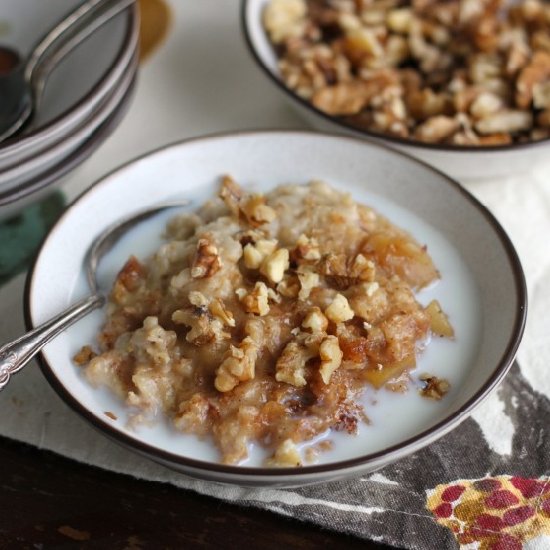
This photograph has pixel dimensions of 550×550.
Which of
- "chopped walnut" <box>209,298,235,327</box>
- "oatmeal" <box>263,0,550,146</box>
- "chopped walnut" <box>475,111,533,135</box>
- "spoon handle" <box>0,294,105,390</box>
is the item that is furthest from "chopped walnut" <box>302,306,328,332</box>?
"chopped walnut" <box>475,111,533,135</box>

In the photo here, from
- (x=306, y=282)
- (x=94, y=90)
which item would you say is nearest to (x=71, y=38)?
(x=94, y=90)

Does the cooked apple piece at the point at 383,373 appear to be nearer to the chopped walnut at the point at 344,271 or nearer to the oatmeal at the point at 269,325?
the oatmeal at the point at 269,325

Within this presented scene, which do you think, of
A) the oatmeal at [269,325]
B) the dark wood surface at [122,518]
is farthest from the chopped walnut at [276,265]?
the dark wood surface at [122,518]

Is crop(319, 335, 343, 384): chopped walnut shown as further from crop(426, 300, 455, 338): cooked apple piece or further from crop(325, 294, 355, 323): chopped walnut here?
crop(426, 300, 455, 338): cooked apple piece

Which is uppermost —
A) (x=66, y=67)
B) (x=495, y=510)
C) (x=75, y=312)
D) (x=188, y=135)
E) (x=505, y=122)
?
(x=66, y=67)

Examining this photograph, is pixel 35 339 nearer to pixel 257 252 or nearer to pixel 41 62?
pixel 257 252

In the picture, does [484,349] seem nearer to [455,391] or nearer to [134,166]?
[455,391]
